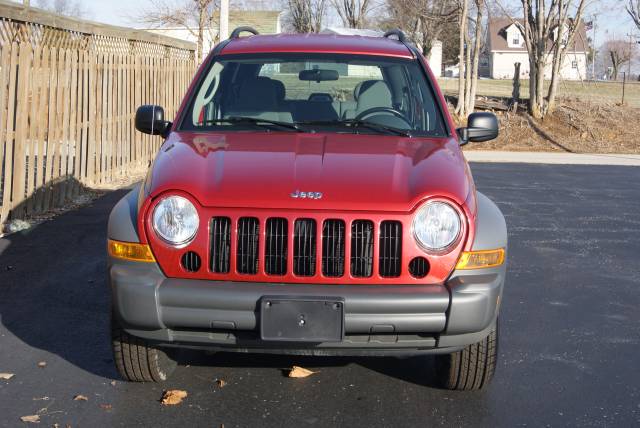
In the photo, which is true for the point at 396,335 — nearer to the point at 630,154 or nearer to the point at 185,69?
the point at 185,69

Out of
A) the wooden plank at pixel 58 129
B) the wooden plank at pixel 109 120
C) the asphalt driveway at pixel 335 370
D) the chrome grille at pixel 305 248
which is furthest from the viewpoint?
the wooden plank at pixel 109 120

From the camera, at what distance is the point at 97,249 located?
7734mm

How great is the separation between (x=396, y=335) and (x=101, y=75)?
341 inches

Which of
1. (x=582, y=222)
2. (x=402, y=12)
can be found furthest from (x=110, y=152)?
(x=402, y=12)

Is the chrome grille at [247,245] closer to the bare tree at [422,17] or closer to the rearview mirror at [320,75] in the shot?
the rearview mirror at [320,75]

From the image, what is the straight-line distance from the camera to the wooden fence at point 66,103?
8.62 metres

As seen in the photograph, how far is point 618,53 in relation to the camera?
9119 cm

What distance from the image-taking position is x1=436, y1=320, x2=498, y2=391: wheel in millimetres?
4215

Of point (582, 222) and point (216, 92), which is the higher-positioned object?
point (216, 92)

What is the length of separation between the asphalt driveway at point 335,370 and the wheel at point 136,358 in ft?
0.23

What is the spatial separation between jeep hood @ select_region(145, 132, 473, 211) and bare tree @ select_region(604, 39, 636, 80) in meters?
68.2

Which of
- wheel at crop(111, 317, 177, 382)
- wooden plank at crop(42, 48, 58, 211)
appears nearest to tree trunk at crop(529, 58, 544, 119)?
wooden plank at crop(42, 48, 58, 211)

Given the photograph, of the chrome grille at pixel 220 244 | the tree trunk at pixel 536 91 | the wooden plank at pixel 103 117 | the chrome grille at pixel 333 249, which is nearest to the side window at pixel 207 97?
the chrome grille at pixel 220 244

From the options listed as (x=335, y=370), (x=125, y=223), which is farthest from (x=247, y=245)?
(x=335, y=370)
